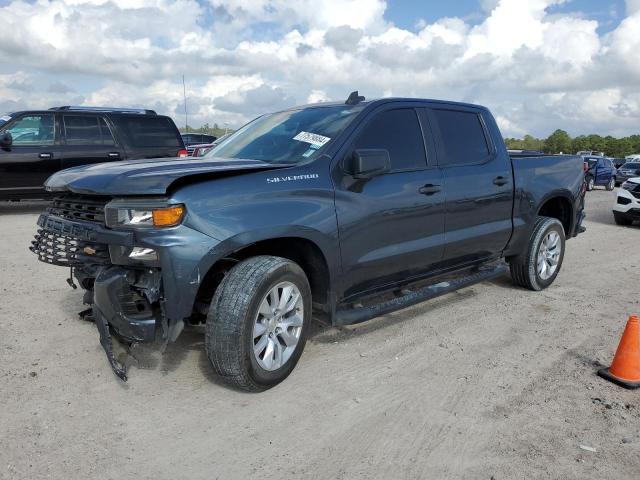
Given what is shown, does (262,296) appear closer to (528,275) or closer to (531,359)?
(531,359)

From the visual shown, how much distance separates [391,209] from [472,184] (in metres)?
1.13

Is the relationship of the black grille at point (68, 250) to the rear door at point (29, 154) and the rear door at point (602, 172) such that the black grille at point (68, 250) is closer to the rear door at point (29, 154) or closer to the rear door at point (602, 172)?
the rear door at point (29, 154)

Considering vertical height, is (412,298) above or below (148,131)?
below

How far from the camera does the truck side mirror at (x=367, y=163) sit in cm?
370

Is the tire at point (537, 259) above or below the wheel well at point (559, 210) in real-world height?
below

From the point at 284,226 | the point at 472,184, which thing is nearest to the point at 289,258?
the point at 284,226

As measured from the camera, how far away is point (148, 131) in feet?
37.0

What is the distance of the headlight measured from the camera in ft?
10.0

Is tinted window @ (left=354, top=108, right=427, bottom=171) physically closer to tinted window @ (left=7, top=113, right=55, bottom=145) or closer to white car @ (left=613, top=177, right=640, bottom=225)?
tinted window @ (left=7, top=113, right=55, bottom=145)

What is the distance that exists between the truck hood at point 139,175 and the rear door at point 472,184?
5.72 ft

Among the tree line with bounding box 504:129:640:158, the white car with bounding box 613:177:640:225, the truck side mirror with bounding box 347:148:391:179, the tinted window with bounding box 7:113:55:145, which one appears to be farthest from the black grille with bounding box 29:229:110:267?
the tree line with bounding box 504:129:640:158

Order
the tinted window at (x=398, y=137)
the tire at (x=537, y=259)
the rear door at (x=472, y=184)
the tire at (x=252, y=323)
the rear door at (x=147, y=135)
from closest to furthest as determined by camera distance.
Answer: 1. the tire at (x=252, y=323)
2. the tinted window at (x=398, y=137)
3. the rear door at (x=472, y=184)
4. the tire at (x=537, y=259)
5. the rear door at (x=147, y=135)

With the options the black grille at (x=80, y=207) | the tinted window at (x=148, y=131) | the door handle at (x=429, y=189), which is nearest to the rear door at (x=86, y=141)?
the tinted window at (x=148, y=131)

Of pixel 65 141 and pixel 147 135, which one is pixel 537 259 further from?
pixel 65 141
